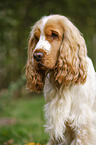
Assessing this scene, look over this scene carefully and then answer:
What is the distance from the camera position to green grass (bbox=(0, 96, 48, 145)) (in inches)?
163

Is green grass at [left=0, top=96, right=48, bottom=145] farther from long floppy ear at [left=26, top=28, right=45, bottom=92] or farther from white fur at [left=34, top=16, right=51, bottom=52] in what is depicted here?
white fur at [left=34, top=16, right=51, bottom=52]

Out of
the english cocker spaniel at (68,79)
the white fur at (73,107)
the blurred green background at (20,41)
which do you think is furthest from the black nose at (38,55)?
the blurred green background at (20,41)

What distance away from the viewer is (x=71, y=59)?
2738 mm

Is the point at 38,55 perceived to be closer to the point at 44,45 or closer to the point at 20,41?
the point at 44,45

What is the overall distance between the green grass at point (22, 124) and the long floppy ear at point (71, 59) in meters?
1.03

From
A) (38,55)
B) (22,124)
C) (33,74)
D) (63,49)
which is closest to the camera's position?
(38,55)

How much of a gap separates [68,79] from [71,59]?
24 centimetres

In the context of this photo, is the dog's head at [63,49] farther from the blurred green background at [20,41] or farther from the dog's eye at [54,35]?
the blurred green background at [20,41]

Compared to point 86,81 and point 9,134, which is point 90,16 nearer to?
point 9,134

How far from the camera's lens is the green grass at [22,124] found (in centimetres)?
414

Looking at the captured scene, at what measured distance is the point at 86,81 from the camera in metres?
2.84

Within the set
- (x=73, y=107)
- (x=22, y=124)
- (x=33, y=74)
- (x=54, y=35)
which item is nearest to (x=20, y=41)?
(x=22, y=124)

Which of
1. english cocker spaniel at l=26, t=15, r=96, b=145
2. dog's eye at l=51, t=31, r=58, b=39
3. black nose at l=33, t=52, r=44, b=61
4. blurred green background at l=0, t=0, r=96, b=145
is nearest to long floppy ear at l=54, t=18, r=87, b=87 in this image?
english cocker spaniel at l=26, t=15, r=96, b=145

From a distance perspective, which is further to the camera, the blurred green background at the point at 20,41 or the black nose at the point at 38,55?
the blurred green background at the point at 20,41
